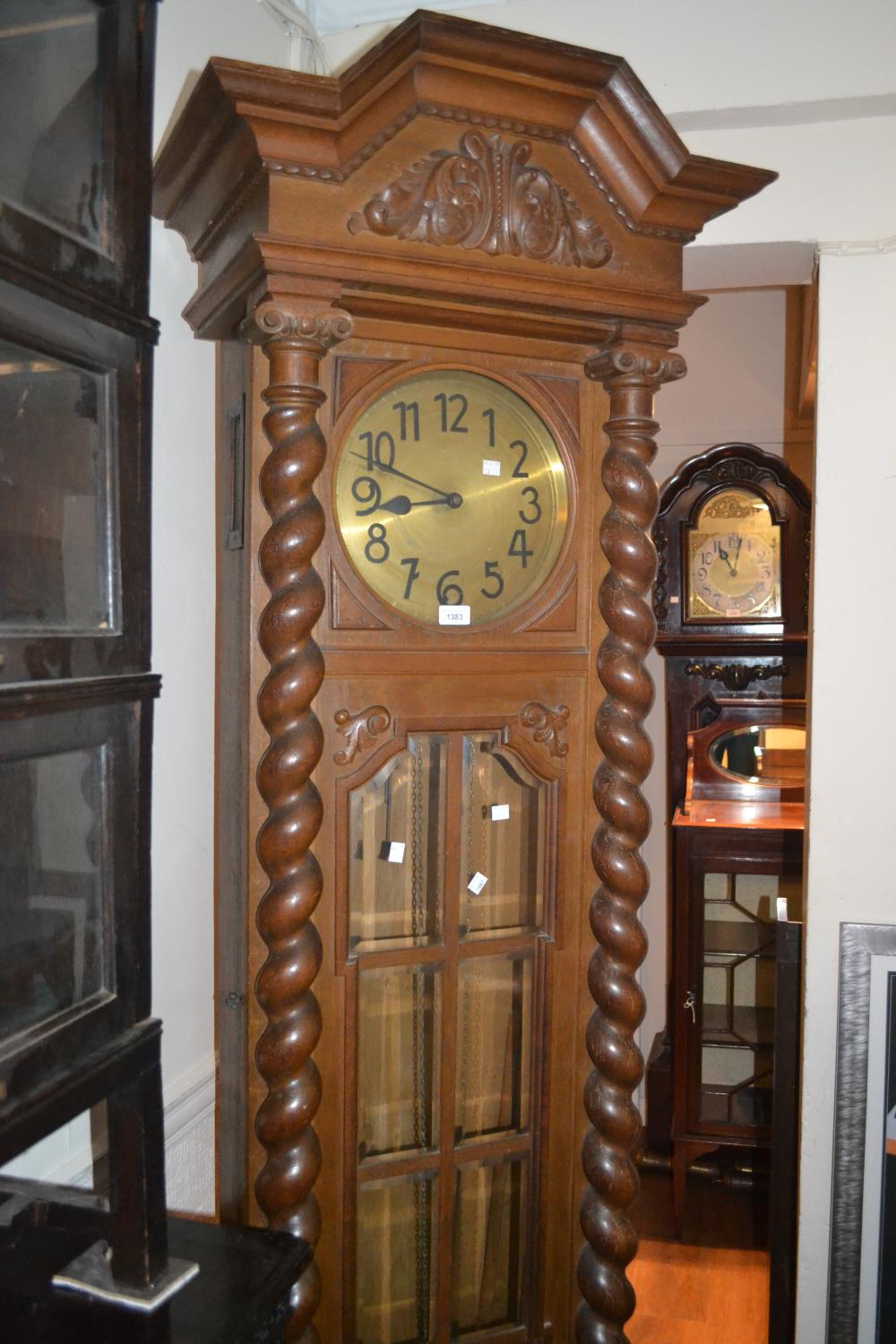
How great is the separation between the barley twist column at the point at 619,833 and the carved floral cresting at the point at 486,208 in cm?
16

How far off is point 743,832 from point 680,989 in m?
0.45

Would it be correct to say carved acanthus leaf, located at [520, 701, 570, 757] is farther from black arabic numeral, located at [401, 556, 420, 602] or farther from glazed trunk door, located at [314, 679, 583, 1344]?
black arabic numeral, located at [401, 556, 420, 602]

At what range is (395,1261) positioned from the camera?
5.15ft

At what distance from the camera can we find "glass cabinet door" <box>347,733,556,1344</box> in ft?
5.03

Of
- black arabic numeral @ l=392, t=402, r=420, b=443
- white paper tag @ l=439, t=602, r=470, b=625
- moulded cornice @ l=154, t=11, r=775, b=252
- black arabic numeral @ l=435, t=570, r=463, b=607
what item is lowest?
white paper tag @ l=439, t=602, r=470, b=625

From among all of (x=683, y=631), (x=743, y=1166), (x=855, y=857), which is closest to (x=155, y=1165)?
(x=855, y=857)

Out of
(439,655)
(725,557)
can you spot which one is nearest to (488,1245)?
(439,655)

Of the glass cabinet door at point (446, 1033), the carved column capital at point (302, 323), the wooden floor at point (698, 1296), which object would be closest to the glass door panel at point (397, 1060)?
the glass cabinet door at point (446, 1033)

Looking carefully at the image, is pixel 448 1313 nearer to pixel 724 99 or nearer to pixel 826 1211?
pixel 826 1211

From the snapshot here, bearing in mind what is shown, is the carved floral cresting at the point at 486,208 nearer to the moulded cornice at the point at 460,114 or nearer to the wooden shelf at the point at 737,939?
the moulded cornice at the point at 460,114

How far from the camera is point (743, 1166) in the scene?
304 cm

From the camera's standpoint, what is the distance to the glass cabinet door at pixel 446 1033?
1.53m

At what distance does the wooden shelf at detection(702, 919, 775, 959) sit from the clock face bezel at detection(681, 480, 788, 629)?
0.79 meters

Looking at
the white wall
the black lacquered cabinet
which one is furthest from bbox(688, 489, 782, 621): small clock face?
the black lacquered cabinet
